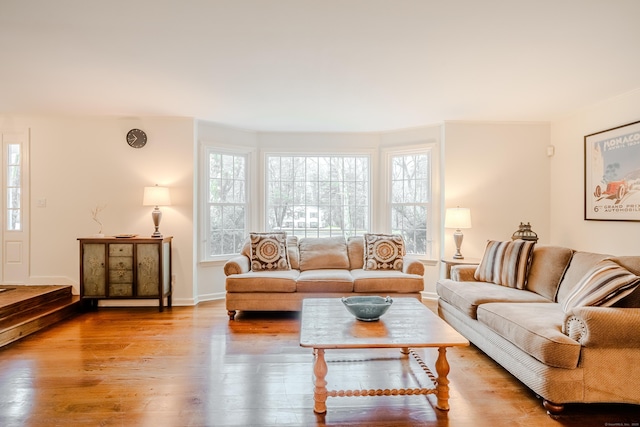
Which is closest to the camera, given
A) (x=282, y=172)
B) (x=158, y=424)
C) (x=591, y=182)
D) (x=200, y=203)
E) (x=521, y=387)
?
(x=158, y=424)

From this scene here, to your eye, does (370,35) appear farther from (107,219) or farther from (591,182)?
(107,219)

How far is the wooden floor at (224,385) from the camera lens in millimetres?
2066

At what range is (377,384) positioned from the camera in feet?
8.02

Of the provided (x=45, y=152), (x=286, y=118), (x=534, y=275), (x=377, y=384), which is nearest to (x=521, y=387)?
(x=377, y=384)

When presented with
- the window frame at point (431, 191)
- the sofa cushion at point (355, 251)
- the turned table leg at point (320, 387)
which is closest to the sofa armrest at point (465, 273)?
the window frame at point (431, 191)

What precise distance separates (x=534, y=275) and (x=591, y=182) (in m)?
1.59

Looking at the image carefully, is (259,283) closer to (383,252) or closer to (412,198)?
(383,252)

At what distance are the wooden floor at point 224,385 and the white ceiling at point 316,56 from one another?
239 centimetres

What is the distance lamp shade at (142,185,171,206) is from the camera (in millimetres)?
4359

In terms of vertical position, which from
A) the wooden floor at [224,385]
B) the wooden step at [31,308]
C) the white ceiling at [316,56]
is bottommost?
the wooden floor at [224,385]

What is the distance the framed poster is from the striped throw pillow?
1.16m

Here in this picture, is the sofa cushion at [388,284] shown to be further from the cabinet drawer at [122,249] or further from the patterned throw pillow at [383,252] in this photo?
the cabinet drawer at [122,249]

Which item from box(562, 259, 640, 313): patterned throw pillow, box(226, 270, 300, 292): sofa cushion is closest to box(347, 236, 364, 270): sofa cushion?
box(226, 270, 300, 292): sofa cushion

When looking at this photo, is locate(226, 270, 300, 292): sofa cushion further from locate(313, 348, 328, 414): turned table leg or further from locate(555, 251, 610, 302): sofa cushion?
locate(555, 251, 610, 302): sofa cushion
